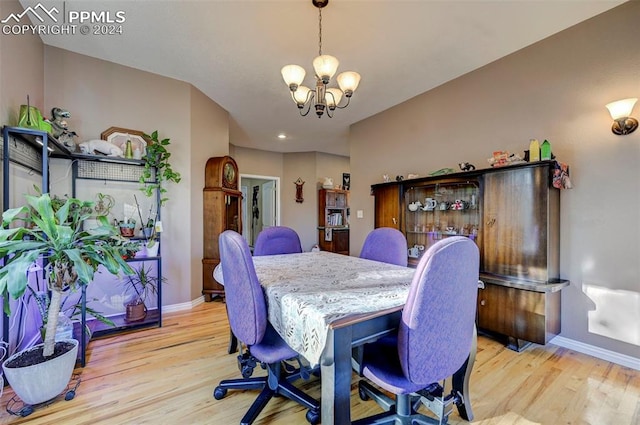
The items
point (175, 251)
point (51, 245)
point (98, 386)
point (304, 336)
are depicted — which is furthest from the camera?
point (175, 251)

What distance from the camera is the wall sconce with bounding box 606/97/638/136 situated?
6.82 feet

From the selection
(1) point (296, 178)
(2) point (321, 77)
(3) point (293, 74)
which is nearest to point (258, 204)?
(1) point (296, 178)

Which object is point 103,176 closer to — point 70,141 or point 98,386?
point 70,141

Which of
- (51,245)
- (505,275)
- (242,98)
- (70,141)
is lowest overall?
(505,275)

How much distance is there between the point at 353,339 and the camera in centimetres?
118

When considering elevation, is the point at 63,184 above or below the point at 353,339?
above

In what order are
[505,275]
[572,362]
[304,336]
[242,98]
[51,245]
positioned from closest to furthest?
[304,336] → [51,245] → [572,362] → [505,275] → [242,98]

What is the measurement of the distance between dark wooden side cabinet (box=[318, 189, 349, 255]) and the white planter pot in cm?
502

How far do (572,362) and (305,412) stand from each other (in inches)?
84.8

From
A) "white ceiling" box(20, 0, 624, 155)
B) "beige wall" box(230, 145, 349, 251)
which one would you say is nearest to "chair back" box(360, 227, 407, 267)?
"white ceiling" box(20, 0, 624, 155)

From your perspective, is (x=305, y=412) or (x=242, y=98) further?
(x=242, y=98)

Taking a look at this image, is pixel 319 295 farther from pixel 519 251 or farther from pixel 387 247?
pixel 519 251

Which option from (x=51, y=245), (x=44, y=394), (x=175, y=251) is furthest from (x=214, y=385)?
(x=175, y=251)

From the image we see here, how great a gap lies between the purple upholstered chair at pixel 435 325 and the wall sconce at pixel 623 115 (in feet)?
6.82
